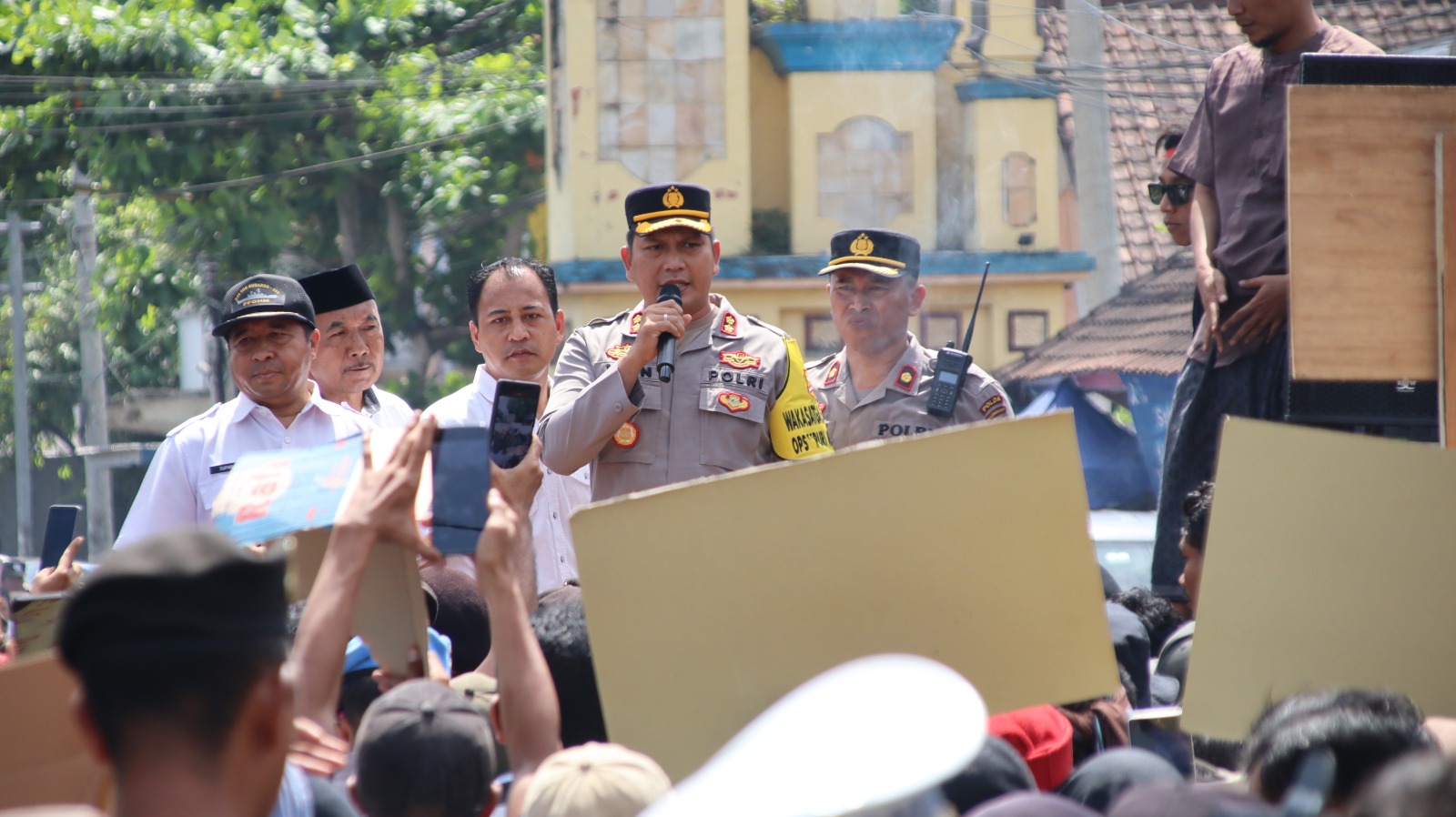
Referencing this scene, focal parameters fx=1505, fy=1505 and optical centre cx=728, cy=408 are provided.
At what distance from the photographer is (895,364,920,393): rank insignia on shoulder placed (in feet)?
16.9

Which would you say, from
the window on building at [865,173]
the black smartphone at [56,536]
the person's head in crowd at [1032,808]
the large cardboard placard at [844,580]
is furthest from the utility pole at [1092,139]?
the person's head in crowd at [1032,808]

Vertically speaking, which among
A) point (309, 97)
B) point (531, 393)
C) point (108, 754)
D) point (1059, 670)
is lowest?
point (1059, 670)

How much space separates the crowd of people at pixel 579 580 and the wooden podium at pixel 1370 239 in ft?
2.33

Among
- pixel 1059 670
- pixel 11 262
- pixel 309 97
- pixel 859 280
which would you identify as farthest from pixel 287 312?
pixel 11 262

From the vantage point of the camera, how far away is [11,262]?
18109 mm

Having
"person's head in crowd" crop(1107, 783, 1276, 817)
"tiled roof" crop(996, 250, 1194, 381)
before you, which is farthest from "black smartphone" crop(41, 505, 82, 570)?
"tiled roof" crop(996, 250, 1194, 381)

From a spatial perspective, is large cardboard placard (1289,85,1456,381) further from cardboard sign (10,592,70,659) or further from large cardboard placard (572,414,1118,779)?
cardboard sign (10,592,70,659)

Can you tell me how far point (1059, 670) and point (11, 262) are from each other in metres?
18.1


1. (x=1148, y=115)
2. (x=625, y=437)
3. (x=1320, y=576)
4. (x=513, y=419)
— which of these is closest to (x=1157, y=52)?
(x=1148, y=115)

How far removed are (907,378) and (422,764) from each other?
3110mm

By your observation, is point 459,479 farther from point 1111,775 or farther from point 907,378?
point 907,378

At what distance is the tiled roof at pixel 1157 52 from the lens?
13.2 m

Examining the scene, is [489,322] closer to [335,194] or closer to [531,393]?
[531,393]

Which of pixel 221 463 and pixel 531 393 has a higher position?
pixel 531 393
